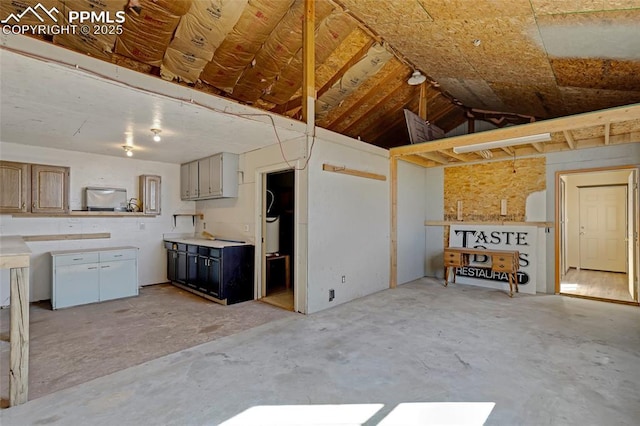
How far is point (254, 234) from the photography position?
16.3ft

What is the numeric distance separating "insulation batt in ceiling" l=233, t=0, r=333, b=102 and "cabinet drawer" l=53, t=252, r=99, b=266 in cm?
329

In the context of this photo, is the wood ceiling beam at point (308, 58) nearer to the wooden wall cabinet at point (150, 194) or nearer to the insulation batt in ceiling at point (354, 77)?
the insulation batt in ceiling at point (354, 77)

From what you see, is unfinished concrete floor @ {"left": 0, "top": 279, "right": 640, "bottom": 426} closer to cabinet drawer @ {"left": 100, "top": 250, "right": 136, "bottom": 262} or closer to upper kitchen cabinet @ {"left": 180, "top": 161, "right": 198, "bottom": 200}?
cabinet drawer @ {"left": 100, "top": 250, "right": 136, "bottom": 262}

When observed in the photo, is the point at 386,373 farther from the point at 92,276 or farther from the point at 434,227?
the point at 434,227

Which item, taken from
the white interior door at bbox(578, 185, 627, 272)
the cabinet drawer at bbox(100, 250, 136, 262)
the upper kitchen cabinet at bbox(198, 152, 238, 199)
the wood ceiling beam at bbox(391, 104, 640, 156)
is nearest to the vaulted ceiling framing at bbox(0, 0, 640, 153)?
the wood ceiling beam at bbox(391, 104, 640, 156)

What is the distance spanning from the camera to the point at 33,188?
453 centimetres

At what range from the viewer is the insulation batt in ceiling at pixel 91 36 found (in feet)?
10.3

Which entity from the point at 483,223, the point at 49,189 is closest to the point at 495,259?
the point at 483,223

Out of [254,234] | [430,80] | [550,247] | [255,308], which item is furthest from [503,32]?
[255,308]

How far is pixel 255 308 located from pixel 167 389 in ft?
6.86

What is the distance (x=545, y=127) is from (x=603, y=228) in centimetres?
481

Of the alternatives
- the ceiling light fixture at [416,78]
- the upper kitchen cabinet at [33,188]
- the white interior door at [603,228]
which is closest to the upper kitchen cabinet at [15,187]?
the upper kitchen cabinet at [33,188]

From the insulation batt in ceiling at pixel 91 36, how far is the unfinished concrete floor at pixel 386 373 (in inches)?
140

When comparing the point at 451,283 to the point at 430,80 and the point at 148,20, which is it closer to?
the point at 430,80
